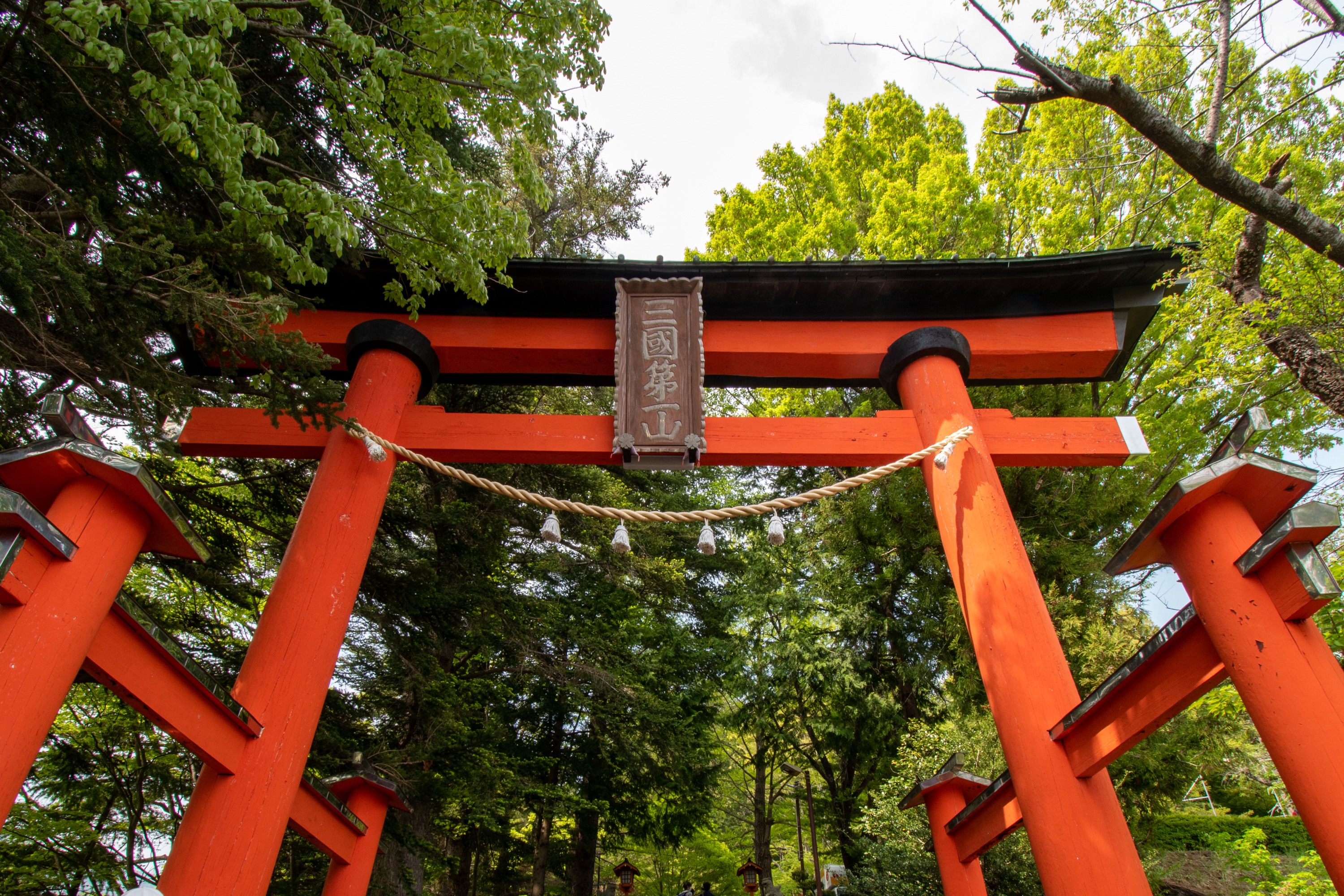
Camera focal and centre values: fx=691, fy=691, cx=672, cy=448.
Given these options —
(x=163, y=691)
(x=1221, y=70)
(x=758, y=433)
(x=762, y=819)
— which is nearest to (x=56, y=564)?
(x=163, y=691)

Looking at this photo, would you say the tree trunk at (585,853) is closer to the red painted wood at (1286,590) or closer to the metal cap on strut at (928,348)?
the metal cap on strut at (928,348)

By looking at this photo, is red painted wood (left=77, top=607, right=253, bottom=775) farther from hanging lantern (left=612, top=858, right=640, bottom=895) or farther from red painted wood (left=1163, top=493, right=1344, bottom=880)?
hanging lantern (left=612, top=858, right=640, bottom=895)

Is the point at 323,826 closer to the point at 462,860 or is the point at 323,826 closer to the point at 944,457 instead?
the point at 944,457

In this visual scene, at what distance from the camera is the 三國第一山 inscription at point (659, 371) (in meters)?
3.82

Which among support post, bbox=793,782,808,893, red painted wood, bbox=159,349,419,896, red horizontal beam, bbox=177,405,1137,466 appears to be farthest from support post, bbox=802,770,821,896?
red painted wood, bbox=159,349,419,896

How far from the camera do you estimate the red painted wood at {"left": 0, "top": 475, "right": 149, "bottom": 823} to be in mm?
1932

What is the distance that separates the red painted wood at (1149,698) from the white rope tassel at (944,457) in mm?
1296

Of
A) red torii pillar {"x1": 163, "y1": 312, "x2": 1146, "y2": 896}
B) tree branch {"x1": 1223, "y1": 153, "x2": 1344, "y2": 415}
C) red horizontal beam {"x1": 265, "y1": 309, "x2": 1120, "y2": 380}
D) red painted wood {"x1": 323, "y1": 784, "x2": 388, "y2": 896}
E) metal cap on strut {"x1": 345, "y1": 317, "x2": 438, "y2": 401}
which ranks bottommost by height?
red painted wood {"x1": 323, "y1": 784, "x2": 388, "y2": 896}

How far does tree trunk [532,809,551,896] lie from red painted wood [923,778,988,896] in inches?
290

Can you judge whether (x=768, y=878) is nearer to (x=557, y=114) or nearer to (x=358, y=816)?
(x=358, y=816)

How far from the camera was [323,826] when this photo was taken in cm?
342

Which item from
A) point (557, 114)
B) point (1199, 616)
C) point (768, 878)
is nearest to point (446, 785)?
point (557, 114)

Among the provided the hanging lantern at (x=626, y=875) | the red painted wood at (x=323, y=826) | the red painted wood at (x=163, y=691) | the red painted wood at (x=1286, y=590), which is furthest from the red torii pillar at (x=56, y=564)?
the hanging lantern at (x=626, y=875)

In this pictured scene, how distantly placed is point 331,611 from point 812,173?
1130cm
